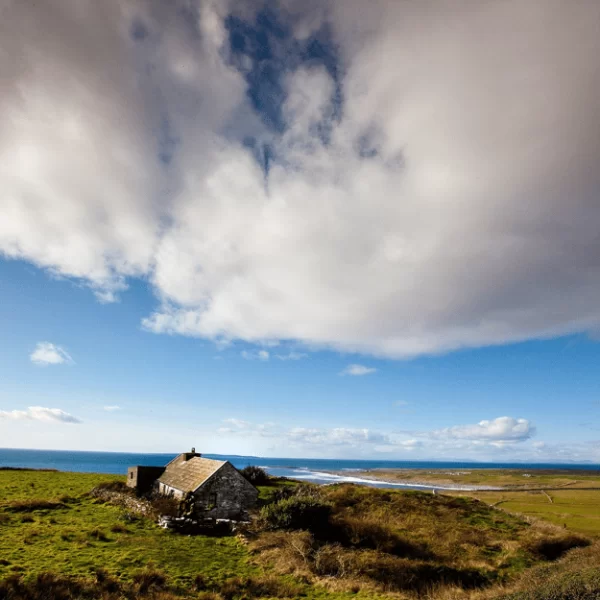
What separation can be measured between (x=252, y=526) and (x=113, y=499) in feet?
44.0

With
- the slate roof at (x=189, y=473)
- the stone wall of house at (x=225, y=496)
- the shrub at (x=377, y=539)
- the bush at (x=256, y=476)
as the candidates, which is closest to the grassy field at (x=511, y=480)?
the bush at (x=256, y=476)

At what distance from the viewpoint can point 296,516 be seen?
2870 cm

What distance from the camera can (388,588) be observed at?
2023 cm

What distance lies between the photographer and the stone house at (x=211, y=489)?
98.1 ft

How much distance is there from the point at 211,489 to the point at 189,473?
14.3ft

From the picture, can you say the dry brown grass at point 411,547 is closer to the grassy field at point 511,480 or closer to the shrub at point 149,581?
the shrub at point 149,581

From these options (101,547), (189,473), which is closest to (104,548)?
(101,547)

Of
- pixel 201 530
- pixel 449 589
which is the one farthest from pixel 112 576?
pixel 449 589

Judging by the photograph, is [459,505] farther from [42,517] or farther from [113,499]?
[42,517]

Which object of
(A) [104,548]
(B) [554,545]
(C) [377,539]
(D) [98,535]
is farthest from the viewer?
(B) [554,545]

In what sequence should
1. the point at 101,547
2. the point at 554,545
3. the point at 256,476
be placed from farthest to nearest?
the point at 256,476, the point at 554,545, the point at 101,547

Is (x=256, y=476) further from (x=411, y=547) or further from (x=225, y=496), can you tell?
(x=411, y=547)

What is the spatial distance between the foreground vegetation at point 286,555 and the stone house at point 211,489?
183 cm

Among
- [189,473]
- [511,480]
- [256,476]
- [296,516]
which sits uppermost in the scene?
[189,473]
